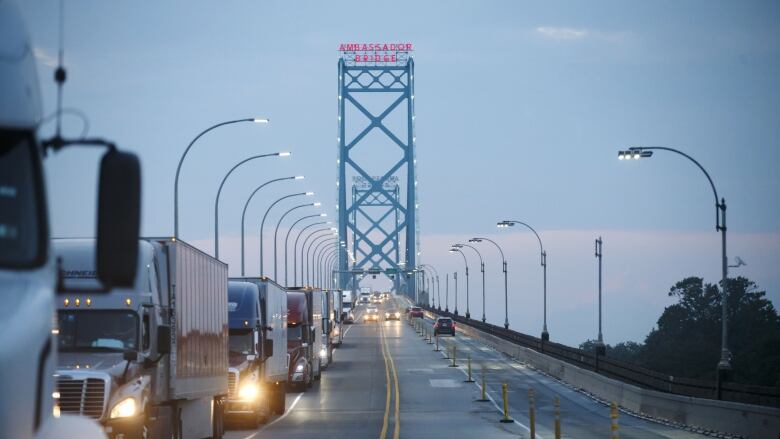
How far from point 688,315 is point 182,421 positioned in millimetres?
117036

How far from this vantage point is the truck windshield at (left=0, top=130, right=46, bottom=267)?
16.6ft

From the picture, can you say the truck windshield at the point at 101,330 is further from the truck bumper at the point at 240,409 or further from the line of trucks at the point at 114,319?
the truck bumper at the point at 240,409

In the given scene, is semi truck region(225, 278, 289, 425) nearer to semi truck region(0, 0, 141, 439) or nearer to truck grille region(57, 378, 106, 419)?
truck grille region(57, 378, 106, 419)

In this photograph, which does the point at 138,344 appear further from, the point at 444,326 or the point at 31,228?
the point at 444,326

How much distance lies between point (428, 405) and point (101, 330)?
76.7 ft

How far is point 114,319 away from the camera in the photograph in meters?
16.0

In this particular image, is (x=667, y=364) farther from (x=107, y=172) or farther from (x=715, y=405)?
(x=107, y=172)

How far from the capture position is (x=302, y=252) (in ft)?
347

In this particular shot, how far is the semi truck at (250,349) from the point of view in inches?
1144

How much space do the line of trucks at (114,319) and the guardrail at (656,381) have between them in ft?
32.0

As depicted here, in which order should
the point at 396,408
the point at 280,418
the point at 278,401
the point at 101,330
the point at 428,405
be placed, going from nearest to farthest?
the point at 101,330
the point at 280,418
the point at 278,401
the point at 396,408
the point at 428,405

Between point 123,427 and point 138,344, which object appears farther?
point 138,344

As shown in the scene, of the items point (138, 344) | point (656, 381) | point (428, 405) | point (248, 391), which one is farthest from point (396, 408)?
point (138, 344)

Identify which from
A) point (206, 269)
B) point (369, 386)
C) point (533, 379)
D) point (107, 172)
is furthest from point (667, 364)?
point (107, 172)
